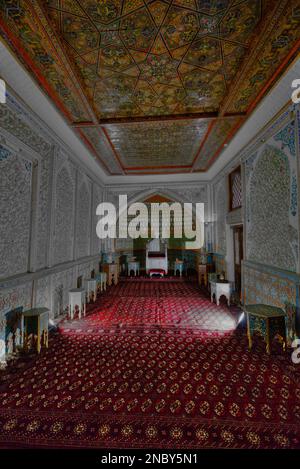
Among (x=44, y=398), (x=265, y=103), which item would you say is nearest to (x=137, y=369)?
(x=44, y=398)

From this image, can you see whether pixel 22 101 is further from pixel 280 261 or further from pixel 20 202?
pixel 280 261

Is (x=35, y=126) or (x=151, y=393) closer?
(x=151, y=393)

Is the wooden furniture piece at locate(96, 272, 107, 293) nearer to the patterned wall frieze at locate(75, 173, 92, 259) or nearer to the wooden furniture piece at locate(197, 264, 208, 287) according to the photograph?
the patterned wall frieze at locate(75, 173, 92, 259)

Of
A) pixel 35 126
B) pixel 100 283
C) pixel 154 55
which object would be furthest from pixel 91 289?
pixel 154 55

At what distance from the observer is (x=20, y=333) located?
106 inches

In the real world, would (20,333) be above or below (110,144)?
below

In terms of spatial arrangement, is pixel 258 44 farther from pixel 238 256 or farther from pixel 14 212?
pixel 238 256

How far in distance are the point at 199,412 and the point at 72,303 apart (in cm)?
279

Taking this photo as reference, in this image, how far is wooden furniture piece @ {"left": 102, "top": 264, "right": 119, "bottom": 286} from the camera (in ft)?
21.6

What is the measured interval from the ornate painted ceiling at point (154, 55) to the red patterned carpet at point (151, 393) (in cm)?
349

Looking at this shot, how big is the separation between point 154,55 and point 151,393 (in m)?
3.60

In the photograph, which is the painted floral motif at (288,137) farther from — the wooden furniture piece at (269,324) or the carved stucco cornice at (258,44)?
the wooden furniture piece at (269,324)

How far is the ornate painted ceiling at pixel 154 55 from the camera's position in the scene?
1813 mm

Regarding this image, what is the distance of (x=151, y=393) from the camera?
6.02 ft
